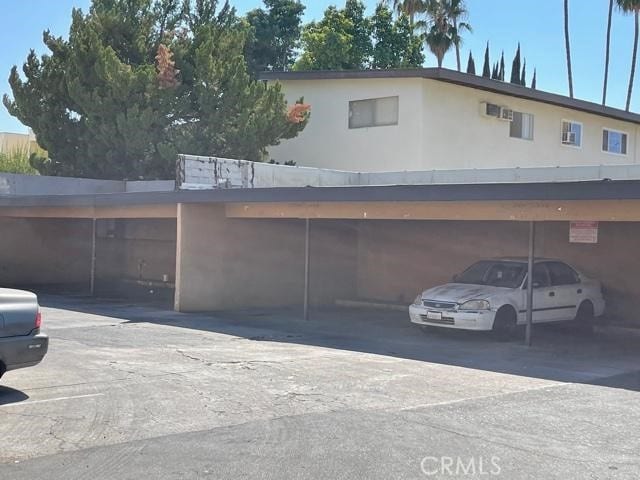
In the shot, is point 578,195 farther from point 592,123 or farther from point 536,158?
point 592,123

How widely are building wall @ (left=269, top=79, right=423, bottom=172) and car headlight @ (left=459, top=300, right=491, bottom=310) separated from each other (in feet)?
32.6

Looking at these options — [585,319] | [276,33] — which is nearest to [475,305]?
[585,319]

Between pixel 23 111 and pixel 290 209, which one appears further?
pixel 23 111

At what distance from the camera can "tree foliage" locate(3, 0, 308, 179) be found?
27.4 m

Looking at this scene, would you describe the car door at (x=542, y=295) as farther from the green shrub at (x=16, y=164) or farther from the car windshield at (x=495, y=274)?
the green shrub at (x=16, y=164)

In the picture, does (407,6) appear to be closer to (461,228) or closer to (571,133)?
A: (571,133)

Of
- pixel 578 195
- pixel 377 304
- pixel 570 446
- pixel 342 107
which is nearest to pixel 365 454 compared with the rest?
pixel 570 446

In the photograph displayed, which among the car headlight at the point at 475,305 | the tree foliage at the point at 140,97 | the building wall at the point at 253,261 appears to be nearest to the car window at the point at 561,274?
the car headlight at the point at 475,305

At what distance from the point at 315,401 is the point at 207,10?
84.9 feet

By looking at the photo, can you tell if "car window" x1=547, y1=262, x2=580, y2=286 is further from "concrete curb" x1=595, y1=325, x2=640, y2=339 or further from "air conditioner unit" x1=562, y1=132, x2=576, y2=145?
"air conditioner unit" x1=562, y1=132, x2=576, y2=145

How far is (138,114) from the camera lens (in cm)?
2734

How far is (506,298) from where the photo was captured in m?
14.5

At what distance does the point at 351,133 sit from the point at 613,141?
1051 cm

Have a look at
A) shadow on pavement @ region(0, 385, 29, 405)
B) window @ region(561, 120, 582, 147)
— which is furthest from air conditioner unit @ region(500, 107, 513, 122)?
shadow on pavement @ region(0, 385, 29, 405)
